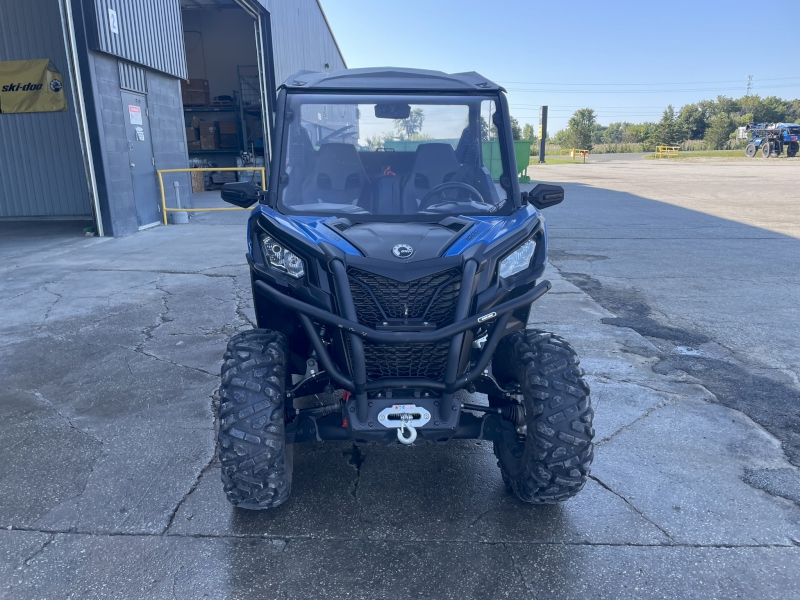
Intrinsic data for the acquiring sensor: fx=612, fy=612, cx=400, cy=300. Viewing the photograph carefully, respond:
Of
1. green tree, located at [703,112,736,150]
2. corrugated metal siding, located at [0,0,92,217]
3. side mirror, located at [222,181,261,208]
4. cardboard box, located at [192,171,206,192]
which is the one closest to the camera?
side mirror, located at [222,181,261,208]

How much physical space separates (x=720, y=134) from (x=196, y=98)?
192 ft

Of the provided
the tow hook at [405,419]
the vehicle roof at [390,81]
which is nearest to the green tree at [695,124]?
the vehicle roof at [390,81]

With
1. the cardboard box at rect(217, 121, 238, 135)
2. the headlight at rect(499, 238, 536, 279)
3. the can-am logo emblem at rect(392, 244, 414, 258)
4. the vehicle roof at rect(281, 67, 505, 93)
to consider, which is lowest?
the headlight at rect(499, 238, 536, 279)

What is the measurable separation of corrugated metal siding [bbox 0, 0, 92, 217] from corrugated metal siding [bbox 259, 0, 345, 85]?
5270 mm

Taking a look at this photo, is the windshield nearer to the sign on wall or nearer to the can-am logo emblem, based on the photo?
the can-am logo emblem

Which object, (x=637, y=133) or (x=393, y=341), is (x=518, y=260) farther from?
(x=637, y=133)

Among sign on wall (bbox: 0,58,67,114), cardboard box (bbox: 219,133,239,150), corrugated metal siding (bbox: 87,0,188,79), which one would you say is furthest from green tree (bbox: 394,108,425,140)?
cardboard box (bbox: 219,133,239,150)

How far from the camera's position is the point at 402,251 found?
2.76m

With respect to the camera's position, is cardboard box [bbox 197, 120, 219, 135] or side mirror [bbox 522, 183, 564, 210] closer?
side mirror [bbox 522, 183, 564, 210]

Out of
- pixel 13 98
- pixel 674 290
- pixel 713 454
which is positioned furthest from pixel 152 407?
pixel 13 98

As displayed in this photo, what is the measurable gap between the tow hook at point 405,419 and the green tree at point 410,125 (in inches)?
72.2

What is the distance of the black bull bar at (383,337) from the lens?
8.62 feet

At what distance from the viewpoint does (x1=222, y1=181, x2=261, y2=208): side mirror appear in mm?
3467

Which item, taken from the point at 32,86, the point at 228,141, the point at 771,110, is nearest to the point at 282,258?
the point at 32,86
